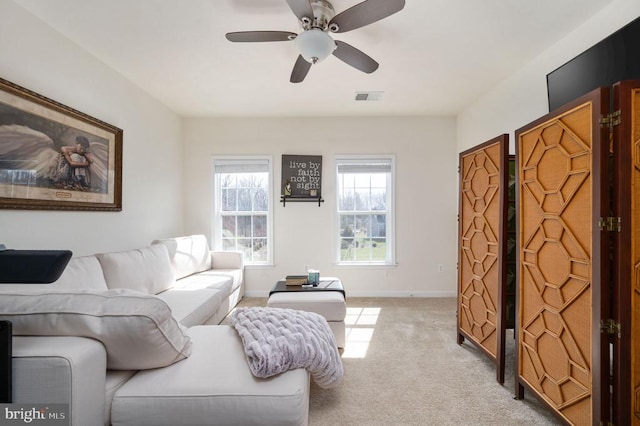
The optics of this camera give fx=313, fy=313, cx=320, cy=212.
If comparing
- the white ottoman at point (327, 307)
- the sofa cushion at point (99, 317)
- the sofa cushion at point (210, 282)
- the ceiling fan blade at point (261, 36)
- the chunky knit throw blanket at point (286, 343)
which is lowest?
the white ottoman at point (327, 307)

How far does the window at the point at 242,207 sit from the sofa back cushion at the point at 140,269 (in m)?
1.43

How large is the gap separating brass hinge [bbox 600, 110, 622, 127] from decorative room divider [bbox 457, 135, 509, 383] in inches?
31.7

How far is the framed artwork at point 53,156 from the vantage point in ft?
7.04

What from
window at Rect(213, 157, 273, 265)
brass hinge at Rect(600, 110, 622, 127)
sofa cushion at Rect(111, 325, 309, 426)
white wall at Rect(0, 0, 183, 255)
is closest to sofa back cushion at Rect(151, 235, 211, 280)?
white wall at Rect(0, 0, 183, 255)

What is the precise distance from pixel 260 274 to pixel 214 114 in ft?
8.06

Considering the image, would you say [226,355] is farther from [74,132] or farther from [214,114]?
[214,114]

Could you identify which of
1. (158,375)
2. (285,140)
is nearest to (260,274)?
(285,140)

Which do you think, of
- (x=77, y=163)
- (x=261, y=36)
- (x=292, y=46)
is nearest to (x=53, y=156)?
(x=77, y=163)

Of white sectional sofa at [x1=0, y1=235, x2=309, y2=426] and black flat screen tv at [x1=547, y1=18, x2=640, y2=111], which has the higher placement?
black flat screen tv at [x1=547, y1=18, x2=640, y2=111]

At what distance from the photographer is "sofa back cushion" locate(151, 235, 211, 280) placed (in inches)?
141

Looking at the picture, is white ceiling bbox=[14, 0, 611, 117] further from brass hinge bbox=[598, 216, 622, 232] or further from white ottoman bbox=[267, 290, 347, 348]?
white ottoman bbox=[267, 290, 347, 348]

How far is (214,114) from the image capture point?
15.0ft

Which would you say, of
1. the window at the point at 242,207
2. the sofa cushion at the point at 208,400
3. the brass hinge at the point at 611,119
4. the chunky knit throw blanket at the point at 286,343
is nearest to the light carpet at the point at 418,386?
the chunky knit throw blanket at the point at 286,343

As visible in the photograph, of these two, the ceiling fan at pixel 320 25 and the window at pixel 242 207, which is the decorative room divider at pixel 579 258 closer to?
the ceiling fan at pixel 320 25
